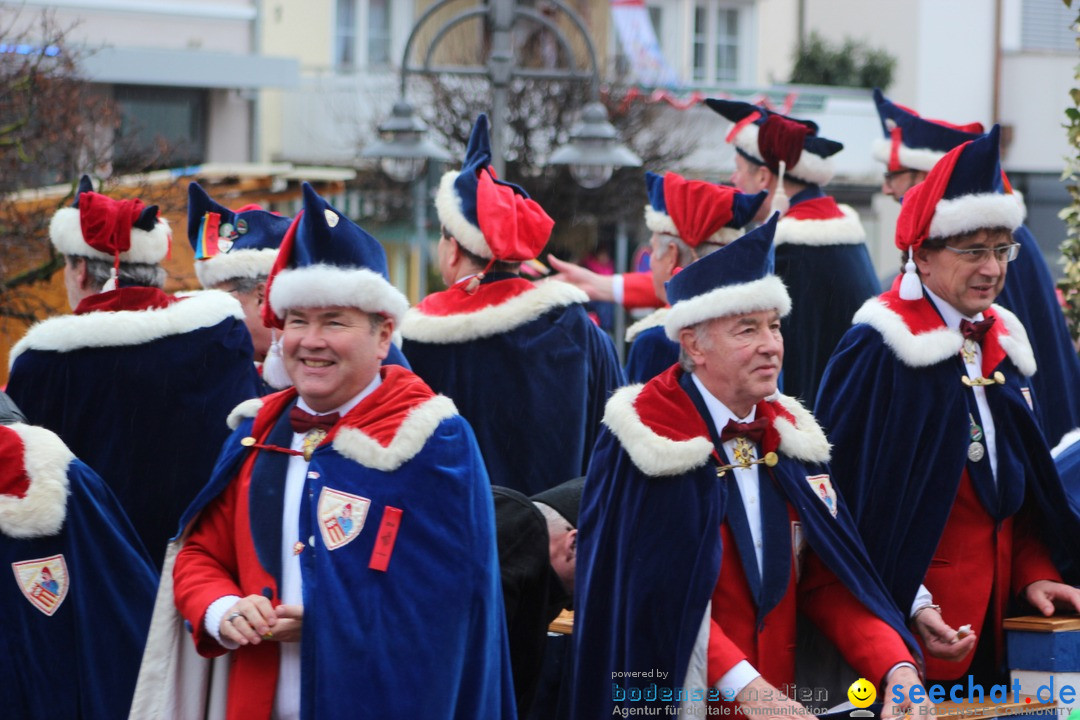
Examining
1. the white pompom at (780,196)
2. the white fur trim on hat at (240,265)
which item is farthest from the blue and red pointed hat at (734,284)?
the white pompom at (780,196)

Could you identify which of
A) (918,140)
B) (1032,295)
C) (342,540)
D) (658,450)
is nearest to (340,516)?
(342,540)

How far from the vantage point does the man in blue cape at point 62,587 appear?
4.89m

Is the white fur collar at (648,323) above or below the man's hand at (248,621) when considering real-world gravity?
above

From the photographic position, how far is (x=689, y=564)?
4613mm

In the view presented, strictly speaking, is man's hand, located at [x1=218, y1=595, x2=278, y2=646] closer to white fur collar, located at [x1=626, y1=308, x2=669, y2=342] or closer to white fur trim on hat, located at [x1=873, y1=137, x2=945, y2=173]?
white fur collar, located at [x1=626, y1=308, x2=669, y2=342]

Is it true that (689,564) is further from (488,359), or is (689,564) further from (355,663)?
(488,359)

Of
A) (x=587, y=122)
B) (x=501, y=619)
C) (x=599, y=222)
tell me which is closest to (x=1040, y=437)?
(x=501, y=619)

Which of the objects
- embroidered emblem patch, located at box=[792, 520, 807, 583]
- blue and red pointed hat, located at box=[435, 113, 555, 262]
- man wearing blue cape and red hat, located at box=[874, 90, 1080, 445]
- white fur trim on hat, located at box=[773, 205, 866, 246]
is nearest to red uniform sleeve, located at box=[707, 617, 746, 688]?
embroidered emblem patch, located at box=[792, 520, 807, 583]

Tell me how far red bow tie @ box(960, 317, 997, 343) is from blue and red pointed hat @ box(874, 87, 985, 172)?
2.57 m

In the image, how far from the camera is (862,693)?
4.70 m

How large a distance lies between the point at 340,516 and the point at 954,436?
7.40 feet

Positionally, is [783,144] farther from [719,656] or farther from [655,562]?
[719,656]

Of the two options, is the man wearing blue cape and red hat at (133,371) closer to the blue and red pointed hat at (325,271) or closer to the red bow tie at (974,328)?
the blue and red pointed hat at (325,271)

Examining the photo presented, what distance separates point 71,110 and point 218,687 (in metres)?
7.88
